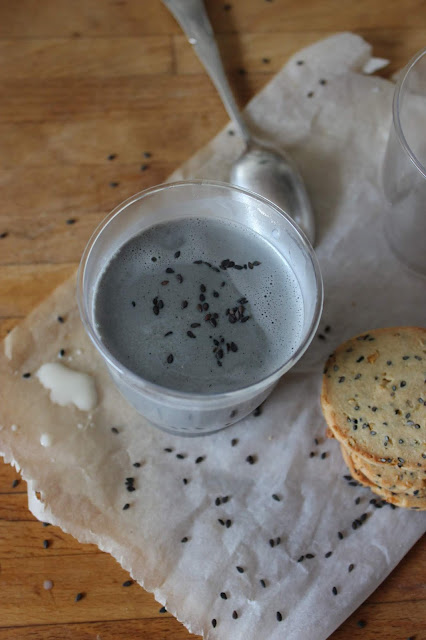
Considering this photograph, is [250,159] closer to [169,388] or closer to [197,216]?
[197,216]

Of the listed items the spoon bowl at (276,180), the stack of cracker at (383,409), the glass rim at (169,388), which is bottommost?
the stack of cracker at (383,409)

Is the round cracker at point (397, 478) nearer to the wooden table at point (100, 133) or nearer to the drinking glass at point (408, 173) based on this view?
the wooden table at point (100, 133)

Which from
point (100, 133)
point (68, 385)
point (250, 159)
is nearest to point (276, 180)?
point (250, 159)

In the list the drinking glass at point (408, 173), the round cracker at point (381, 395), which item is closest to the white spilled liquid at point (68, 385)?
the round cracker at point (381, 395)

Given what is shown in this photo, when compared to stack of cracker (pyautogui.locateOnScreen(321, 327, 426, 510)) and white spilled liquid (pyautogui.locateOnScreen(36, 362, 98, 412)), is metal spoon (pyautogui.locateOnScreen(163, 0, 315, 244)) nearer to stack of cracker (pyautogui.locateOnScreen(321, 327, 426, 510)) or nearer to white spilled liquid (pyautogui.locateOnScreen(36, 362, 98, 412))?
stack of cracker (pyautogui.locateOnScreen(321, 327, 426, 510))

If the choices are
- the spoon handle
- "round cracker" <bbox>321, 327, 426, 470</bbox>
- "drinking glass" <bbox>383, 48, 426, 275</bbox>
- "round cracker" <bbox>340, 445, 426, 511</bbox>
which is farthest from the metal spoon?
"round cracker" <bbox>340, 445, 426, 511</bbox>

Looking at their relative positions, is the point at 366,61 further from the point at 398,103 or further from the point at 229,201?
the point at 229,201

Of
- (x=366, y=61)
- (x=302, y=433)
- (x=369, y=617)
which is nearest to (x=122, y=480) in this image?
(x=302, y=433)
